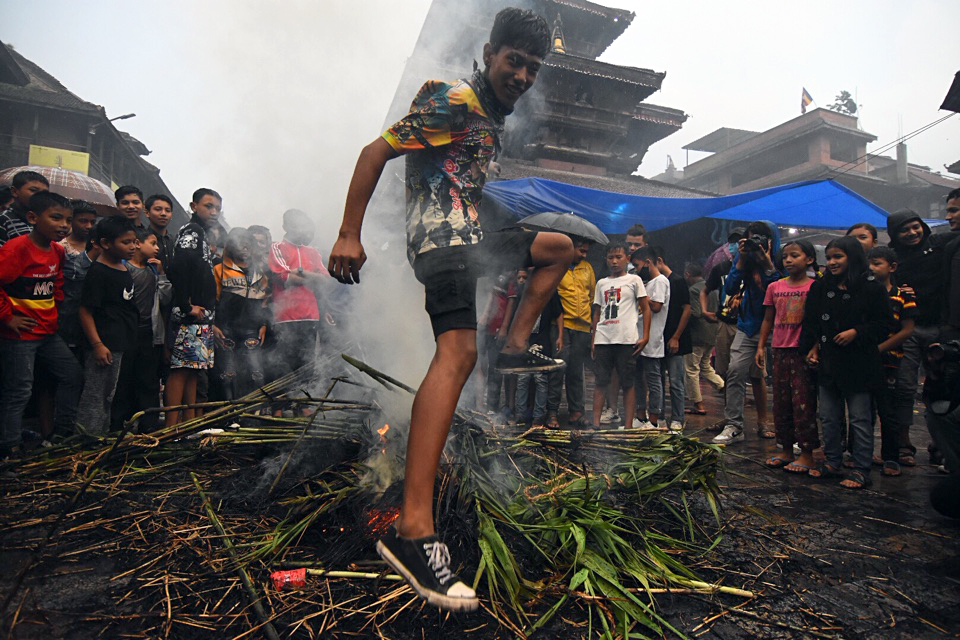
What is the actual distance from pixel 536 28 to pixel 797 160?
3708 centimetres

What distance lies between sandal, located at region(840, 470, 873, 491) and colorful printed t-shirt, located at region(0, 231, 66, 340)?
563 cm

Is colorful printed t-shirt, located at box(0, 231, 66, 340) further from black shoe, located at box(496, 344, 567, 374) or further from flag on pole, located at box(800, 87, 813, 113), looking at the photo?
flag on pole, located at box(800, 87, 813, 113)

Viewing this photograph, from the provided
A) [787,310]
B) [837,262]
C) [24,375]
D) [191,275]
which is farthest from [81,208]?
[837,262]

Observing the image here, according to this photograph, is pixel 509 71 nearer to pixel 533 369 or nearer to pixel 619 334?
pixel 533 369

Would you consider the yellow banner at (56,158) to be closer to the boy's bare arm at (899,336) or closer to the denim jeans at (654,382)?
the denim jeans at (654,382)

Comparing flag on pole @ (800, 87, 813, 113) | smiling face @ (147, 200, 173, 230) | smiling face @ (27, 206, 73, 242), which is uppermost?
flag on pole @ (800, 87, 813, 113)

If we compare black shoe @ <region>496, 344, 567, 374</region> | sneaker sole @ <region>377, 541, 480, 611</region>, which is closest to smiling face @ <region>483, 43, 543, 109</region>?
black shoe @ <region>496, 344, 567, 374</region>

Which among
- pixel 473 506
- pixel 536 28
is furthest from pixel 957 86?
pixel 473 506

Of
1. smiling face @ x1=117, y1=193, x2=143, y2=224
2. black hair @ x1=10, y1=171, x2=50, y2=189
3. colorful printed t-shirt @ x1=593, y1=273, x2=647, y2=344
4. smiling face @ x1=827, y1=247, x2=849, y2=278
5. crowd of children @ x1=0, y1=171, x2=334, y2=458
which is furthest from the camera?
colorful printed t-shirt @ x1=593, y1=273, x2=647, y2=344

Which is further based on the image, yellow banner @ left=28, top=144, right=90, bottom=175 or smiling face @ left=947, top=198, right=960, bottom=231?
yellow banner @ left=28, top=144, right=90, bottom=175

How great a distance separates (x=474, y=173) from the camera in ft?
6.90

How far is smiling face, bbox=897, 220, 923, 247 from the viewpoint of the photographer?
14.9ft

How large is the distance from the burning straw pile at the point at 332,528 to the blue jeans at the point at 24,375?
749 mm

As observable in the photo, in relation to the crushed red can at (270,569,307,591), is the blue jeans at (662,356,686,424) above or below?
above
